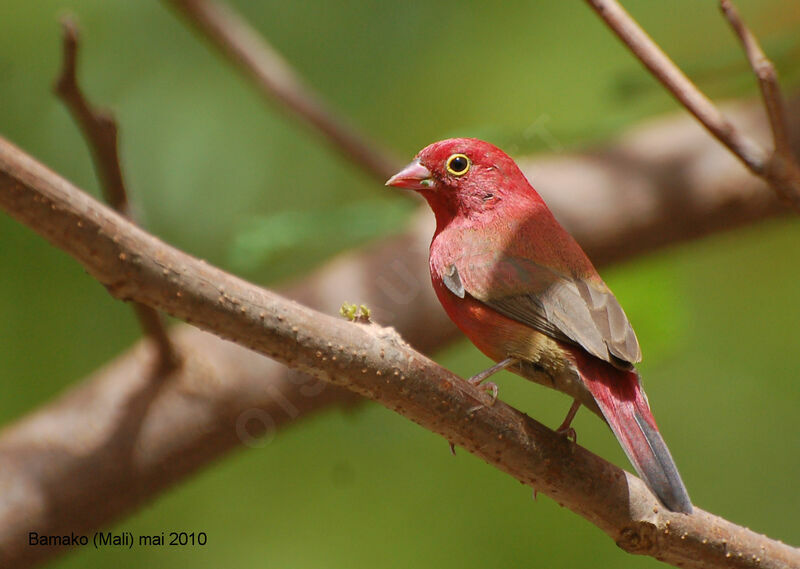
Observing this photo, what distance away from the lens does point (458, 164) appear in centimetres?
269

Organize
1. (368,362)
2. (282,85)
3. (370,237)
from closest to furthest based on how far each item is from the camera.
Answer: (368,362) → (370,237) → (282,85)

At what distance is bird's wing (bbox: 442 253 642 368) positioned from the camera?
2.38 meters

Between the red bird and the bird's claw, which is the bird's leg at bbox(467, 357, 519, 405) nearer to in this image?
the red bird

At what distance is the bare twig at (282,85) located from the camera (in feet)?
16.4

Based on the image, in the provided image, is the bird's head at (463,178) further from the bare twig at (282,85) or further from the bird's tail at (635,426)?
the bare twig at (282,85)

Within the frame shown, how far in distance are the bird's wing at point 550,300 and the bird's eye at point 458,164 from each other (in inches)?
10.3

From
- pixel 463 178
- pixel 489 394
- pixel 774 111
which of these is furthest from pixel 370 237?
pixel 489 394

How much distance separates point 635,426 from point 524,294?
18.1 inches

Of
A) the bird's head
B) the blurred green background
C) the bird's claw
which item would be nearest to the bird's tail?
the bird's claw

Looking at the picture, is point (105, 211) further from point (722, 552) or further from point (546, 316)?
point (722, 552)

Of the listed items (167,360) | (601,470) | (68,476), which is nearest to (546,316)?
(601,470)

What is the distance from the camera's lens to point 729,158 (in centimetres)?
455

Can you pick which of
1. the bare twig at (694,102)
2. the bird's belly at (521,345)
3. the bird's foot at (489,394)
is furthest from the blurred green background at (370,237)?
the bird's foot at (489,394)

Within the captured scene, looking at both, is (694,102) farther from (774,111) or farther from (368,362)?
(368,362)
